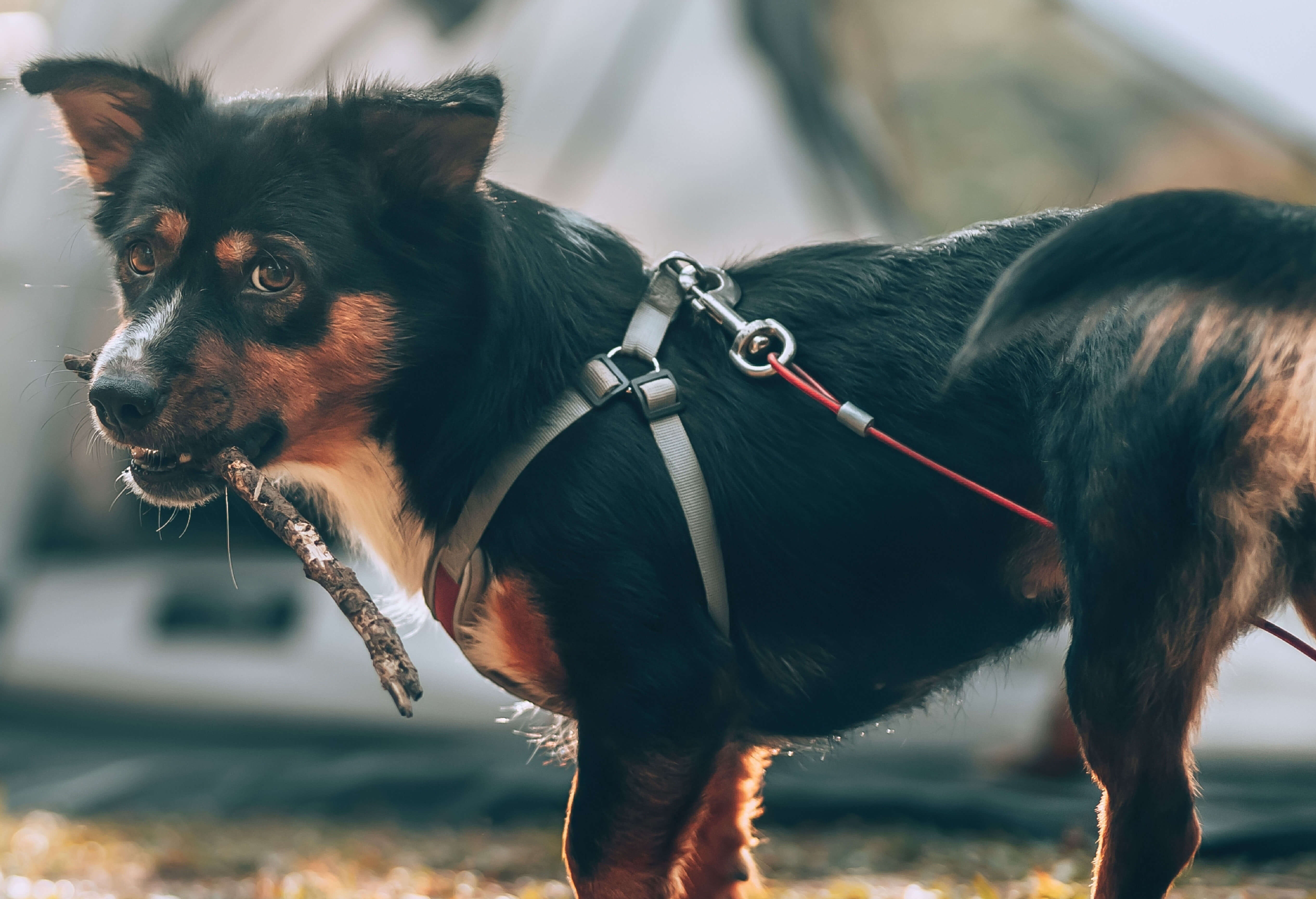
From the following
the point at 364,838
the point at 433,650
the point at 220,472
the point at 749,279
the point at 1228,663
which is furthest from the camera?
the point at 433,650

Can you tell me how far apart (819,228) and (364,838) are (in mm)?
2957

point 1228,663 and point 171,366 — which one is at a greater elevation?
point 1228,663

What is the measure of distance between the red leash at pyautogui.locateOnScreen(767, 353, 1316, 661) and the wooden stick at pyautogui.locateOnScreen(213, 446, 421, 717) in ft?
2.65

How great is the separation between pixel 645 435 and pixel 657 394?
0.08m

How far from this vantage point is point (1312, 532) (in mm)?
1531

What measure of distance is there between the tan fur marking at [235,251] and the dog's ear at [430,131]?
0.85 ft

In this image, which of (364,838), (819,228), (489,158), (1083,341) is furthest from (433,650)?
(1083,341)

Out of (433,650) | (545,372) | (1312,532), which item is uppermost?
(1312,532)

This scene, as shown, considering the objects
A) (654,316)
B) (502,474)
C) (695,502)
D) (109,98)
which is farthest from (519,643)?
(109,98)

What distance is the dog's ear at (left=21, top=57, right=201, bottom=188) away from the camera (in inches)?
79.5

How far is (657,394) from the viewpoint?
1.85 metres

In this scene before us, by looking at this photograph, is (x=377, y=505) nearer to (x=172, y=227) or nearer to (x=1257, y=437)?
(x=172, y=227)

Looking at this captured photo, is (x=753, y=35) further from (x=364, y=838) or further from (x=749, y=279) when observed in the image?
(x=364, y=838)

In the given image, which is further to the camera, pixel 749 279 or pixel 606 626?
pixel 749 279
